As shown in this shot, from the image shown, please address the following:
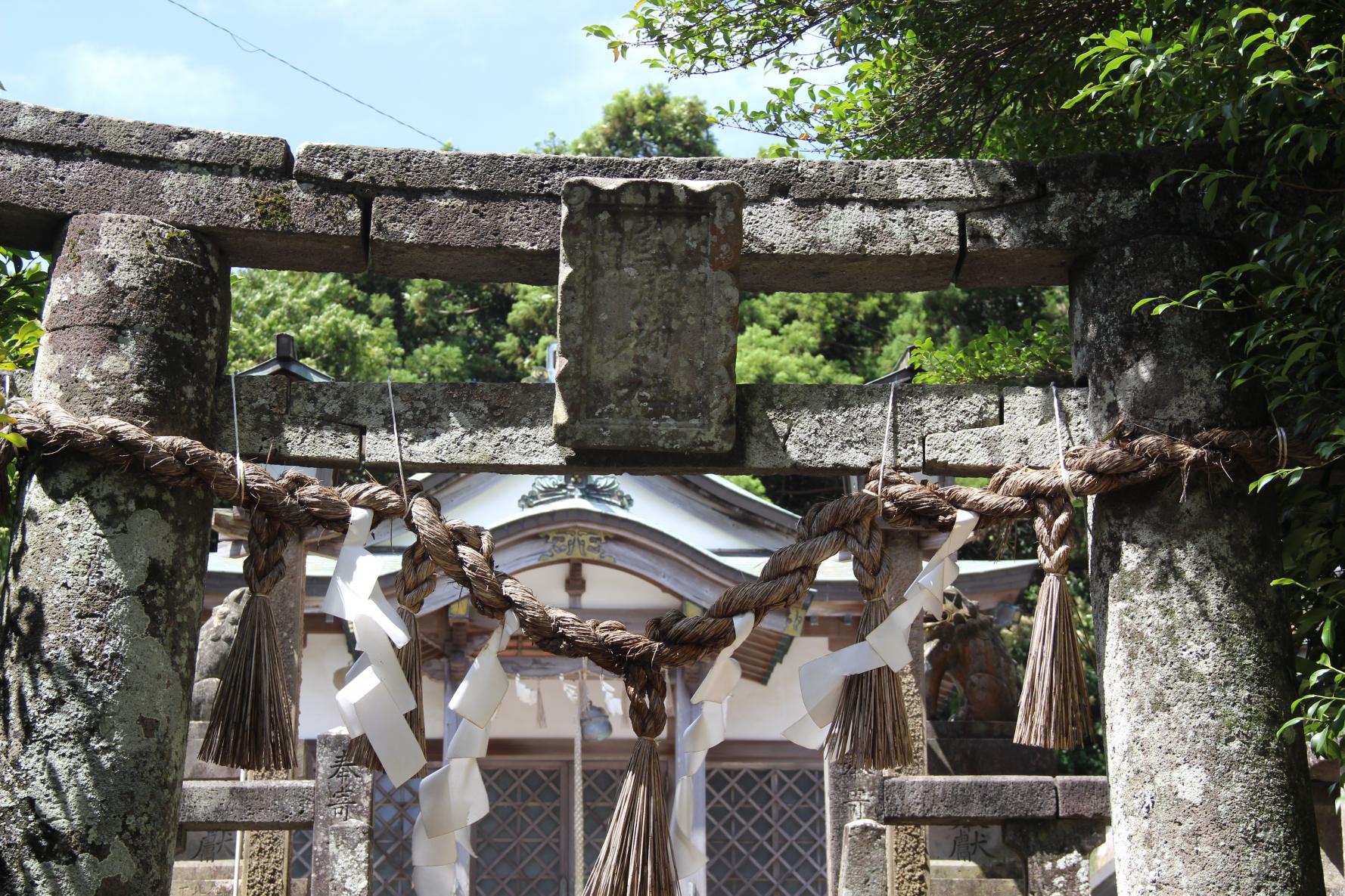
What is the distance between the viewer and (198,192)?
396 cm

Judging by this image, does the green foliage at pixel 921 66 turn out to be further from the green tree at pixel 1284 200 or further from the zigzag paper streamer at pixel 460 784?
the zigzag paper streamer at pixel 460 784

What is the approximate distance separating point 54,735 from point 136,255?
4.56ft

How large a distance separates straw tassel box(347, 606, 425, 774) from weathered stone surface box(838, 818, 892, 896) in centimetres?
267

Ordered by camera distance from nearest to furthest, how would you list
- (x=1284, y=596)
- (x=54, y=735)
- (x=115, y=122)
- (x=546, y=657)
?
(x=54, y=735) < (x=1284, y=596) < (x=115, y=122) < (x=546, y=657)

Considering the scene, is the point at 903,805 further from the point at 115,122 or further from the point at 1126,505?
the point at 115,122

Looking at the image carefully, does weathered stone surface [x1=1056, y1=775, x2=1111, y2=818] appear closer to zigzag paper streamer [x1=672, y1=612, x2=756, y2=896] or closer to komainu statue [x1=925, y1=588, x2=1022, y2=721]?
komainu statue [x1=925, y1=588, x2=1022, y2=721]

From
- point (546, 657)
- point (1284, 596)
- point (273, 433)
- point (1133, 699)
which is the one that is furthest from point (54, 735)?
point (546, 657)

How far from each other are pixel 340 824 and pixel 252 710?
2.60m

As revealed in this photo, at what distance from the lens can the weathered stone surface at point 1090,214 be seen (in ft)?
13.0

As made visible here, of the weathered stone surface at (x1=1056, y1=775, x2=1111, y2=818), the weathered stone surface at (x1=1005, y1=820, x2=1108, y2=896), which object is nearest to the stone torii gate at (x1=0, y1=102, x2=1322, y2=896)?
the weathered stone surface at (x1=1056, y1=775, x2=1111, y2=818)

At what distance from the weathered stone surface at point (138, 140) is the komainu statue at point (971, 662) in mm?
5486

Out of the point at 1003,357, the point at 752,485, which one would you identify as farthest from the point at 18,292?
the point at 752,485

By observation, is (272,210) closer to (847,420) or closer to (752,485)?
(847,420)

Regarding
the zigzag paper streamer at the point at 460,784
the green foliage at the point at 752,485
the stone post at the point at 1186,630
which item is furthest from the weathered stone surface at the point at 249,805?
the green foliage at the point at 752,485
